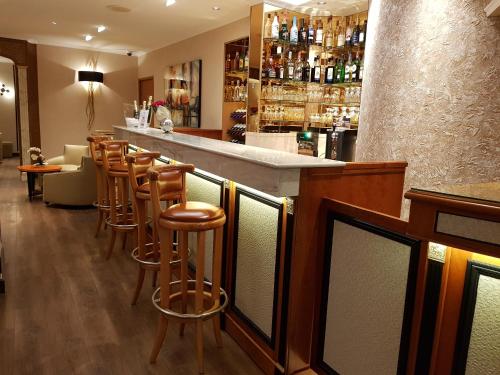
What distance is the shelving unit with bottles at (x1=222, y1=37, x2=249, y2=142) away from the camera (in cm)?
611

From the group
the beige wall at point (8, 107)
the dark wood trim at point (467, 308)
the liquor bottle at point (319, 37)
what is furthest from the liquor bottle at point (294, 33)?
the beige wall at point (8, 107)

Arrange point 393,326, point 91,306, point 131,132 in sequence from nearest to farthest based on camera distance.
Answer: point 393,326
point 91,306
point 131,132

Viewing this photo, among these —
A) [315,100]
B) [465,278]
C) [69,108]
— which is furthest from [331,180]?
[69,108]

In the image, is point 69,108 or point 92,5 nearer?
point 92,5

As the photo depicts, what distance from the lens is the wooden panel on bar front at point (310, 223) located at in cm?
206

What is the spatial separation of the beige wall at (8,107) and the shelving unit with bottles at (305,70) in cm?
1076

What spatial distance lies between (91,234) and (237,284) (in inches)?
112

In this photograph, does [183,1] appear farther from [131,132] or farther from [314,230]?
[314,230]

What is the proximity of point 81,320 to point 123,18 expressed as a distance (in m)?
4.92

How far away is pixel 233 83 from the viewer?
20.6ft

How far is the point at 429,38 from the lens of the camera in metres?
2.69

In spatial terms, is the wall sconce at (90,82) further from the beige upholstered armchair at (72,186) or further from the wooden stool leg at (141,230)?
the wooden stool leg at (141,230)

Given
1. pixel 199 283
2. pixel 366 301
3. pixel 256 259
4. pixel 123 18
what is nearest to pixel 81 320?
pixel 199 283

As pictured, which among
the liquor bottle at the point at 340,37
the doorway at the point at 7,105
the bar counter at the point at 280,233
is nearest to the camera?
the bar counter at the point at 280,233
